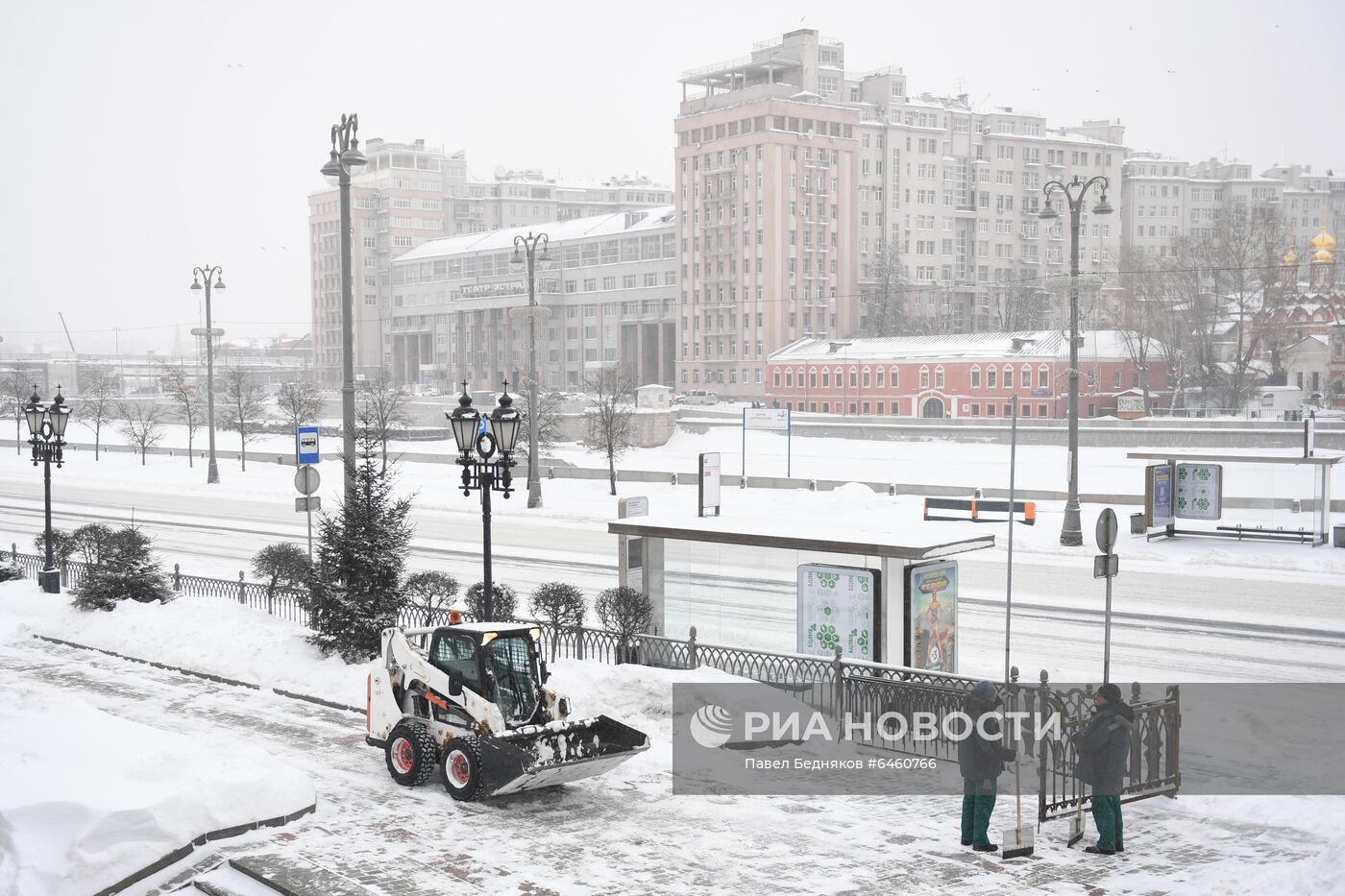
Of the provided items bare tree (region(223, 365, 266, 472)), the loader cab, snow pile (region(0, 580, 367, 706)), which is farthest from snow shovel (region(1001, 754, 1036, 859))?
bare tree (region(223, 365, 266, 472))

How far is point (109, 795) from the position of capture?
1009 cm

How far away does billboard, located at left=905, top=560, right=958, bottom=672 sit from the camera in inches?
595

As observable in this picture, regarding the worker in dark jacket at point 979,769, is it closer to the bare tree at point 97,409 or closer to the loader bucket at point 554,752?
the loader bucket at point 554,752

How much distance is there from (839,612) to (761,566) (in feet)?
5.38

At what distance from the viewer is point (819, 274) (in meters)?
109

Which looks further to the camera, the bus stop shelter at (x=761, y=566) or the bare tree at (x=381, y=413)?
the bare tree at (x=381, y=413)

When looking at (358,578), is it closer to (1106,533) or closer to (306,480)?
(306,480)

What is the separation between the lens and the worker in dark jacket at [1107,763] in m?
10.0

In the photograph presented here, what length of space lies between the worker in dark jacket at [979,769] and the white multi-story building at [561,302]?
106m

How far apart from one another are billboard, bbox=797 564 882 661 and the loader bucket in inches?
181

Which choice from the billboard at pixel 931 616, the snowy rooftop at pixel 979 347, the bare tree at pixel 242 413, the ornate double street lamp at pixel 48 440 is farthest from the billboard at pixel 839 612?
the snowy rooftop at pixel 979 347

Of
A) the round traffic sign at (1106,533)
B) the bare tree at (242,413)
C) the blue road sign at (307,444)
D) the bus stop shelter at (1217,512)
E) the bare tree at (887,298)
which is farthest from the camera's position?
the bare tree at (887,298)

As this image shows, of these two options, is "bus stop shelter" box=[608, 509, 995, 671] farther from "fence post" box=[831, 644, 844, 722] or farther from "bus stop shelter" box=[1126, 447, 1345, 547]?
"bus stop shelter" box=[1126, 447, 1345, 547]

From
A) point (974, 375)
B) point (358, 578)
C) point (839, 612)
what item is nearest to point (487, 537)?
point (358, 578)
